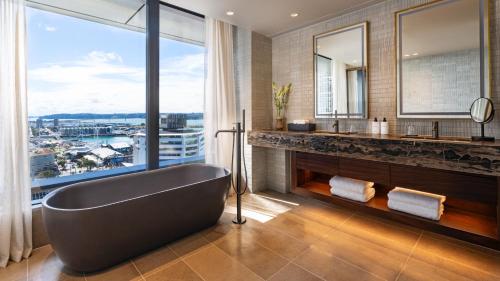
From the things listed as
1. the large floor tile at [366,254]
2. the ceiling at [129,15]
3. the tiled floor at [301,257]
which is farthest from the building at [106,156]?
the large floor tile at [366,254]

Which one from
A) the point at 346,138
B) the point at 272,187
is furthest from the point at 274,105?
the point at 346,138

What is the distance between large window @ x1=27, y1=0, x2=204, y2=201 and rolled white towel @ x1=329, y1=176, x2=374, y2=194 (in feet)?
6.36

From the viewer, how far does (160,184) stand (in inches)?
120

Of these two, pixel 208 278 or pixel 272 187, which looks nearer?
pixel 208 278

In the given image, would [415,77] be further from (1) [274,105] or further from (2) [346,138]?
(1) [274,105]

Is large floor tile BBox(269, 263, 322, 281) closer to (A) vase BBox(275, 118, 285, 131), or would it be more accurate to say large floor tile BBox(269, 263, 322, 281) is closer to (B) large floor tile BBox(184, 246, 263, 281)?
(B) large floor tile BBox(184, 246, 263, 281)

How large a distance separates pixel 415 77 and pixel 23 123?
12.5 ft

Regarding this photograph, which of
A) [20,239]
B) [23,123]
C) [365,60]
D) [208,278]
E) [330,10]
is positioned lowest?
[208,278]

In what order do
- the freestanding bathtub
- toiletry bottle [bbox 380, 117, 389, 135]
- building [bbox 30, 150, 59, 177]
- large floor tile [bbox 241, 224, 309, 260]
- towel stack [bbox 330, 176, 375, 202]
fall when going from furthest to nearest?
→ towel stack [bbox 330, 176, 375, 202], toiletry bottle [bbox 380, 117, 389, 135], building [bbox 30, 150, 59, 177], large floor tile [bbox 241, 224, 309, 260], the freestanding bathtub

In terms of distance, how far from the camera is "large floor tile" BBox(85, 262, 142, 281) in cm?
198

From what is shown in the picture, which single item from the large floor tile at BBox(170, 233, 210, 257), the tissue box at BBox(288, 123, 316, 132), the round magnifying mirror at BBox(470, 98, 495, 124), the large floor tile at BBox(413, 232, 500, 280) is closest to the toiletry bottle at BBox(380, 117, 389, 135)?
the round magnifying mirror at BBox(470, 98, 495, 124)

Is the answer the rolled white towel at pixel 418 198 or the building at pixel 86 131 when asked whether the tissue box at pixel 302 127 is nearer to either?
the rolled white towel at pixel 418 198

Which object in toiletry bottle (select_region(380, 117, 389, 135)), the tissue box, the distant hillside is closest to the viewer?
the distant hillside

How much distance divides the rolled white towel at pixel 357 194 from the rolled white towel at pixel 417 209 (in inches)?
10.1
